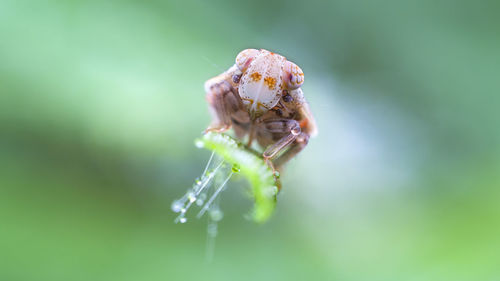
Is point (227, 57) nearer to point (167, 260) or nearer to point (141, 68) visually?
point (141, 68)

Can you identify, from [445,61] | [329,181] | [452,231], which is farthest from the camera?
[445,61]

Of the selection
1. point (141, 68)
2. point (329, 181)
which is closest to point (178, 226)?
point (141, 68)

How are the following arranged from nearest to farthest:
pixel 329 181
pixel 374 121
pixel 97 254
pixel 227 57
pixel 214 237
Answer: pixel 97 254 < pixel 214 237 < pixel 329 181 < pixel 227 57 < pixel 374 121

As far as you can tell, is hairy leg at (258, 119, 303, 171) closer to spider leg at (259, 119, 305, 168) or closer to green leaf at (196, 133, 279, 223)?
spider leg at (259, 119, 305, 168)

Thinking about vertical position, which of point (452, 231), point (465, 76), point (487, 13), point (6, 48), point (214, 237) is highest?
point (487, 13)

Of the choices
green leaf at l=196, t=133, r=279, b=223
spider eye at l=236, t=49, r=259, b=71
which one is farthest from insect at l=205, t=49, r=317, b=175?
green leaf at l=196, t=133, r=279, b=223

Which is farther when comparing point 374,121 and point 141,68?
point 374,121
